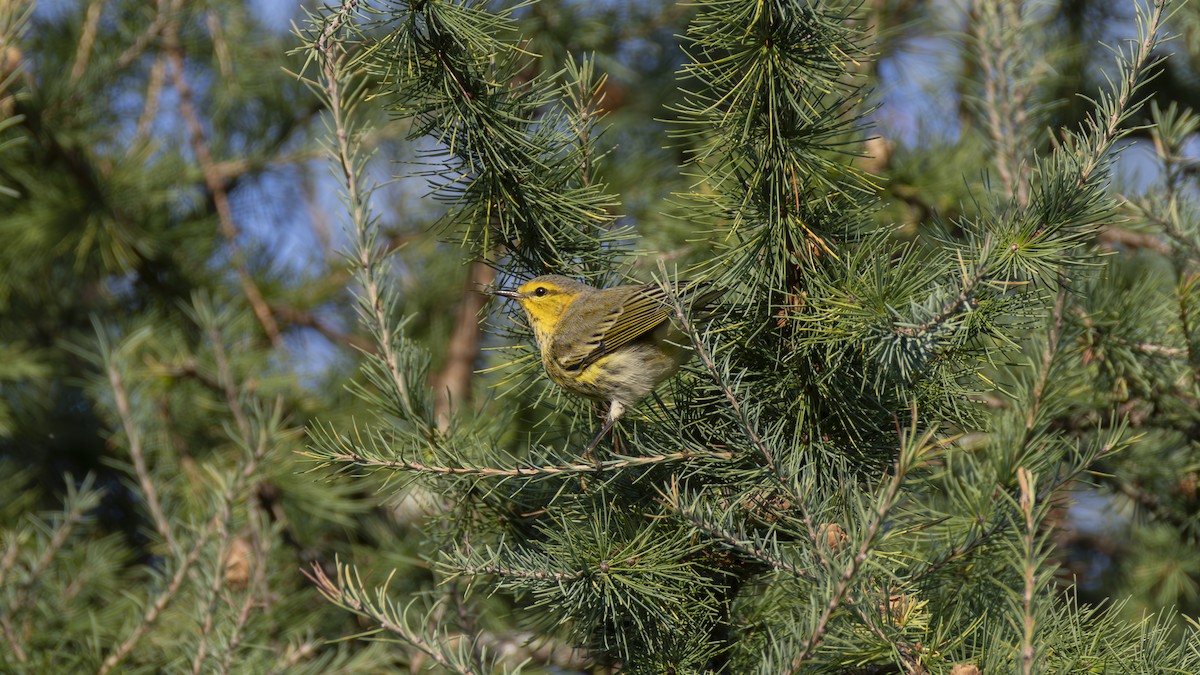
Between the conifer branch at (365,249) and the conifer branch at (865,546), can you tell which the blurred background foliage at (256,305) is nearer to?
the conifer branch at (365,249)

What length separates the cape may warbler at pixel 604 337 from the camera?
2467mm

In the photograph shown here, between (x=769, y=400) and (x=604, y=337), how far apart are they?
3.39ft

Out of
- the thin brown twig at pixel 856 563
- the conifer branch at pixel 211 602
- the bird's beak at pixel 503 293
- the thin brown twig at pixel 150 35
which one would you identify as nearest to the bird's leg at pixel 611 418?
the bird's beak at pixel 503 293

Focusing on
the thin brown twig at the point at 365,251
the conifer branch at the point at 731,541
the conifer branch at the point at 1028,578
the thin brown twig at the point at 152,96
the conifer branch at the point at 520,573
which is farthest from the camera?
the thin brown twig at the point at 152,96

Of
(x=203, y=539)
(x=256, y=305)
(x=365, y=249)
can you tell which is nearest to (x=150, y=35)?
(x=256, y=305)

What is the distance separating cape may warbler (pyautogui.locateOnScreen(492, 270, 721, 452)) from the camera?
247 cm

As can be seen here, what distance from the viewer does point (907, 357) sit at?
5.30 feet

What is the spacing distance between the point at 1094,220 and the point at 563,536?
1.08m

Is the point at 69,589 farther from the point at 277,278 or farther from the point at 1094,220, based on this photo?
the point at 1094,220

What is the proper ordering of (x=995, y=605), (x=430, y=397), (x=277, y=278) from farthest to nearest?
(x=277, y=278), (x=430, y=397), (x=995, y=605)

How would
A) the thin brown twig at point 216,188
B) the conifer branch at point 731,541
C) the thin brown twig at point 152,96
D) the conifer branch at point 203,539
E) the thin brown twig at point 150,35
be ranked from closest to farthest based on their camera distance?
the conifer branch at point 731,541, the conifer branch at point 203,539, the thin brown twig at point 150,35, the thin brown twig at point 216,188, the thin brown twig at point 152,96

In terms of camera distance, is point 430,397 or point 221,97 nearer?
point 430,397

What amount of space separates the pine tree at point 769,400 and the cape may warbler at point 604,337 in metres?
0.20

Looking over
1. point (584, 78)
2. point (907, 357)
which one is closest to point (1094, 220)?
point (907, 357)
